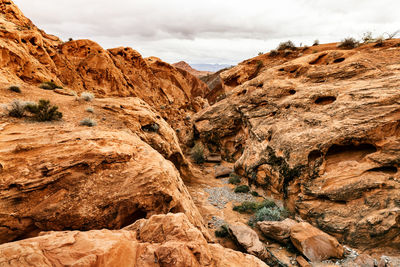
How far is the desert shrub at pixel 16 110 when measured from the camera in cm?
632

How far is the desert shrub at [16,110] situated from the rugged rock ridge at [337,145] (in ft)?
36.1

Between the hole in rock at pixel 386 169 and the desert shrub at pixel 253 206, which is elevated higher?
the hole in rock at pixel 386 169

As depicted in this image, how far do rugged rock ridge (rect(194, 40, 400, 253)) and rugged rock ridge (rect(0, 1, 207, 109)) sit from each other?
49.9 ft

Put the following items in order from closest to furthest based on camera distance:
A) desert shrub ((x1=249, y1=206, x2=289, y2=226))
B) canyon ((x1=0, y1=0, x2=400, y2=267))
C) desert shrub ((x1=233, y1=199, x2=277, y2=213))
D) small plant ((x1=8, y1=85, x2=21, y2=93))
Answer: canyon ((x1=0, y1=0, x2=400, y2=267)) → desert shrub ((x1=249, y1=206, x2=289, y2=226)) → small plant ((x1=8, y1=85, x2=21, y2=93)) → desert shrub ((x1=233, y1=199, x2=277, y2=213))

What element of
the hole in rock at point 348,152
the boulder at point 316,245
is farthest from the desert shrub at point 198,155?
the boulder at point 316,245

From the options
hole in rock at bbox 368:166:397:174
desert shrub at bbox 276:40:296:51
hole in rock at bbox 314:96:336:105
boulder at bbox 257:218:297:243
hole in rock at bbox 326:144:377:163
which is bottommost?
boulder at bbox 257:218:297:243

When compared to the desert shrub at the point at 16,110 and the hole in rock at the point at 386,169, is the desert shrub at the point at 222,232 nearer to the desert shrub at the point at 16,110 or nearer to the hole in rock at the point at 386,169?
the hole in rock at the point at 386,169

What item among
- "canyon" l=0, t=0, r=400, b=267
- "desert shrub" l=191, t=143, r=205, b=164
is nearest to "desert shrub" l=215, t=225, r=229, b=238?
"canyon" l=0, t=0, r=400, b=267

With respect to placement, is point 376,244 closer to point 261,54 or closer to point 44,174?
point 44,174

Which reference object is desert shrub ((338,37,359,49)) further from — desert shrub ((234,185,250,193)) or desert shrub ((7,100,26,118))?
desert shrub ((7,100,26,118))

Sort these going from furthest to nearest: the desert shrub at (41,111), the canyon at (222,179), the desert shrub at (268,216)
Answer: the desert shrub at (268,216) < the desert shrub at (41,111) < the canyon at (222,179)

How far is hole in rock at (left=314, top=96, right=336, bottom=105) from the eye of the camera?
31.2 ft

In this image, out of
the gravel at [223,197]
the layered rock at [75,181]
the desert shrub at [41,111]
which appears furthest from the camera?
the gravel at [223,197]

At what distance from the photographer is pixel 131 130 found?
28.7ft
